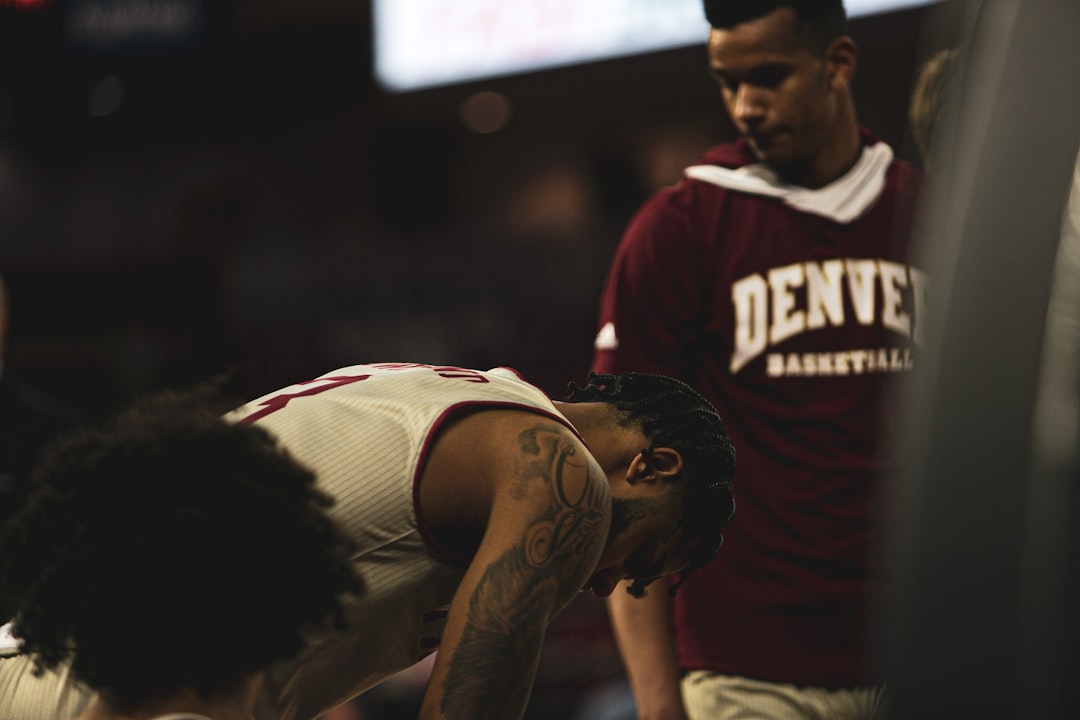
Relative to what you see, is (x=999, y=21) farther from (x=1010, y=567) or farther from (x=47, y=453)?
(x=47, y=453)

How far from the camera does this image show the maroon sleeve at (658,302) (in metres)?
2.79

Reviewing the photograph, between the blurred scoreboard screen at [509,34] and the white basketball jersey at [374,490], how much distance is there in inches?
243

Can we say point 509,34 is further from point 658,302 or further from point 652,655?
point 652,655

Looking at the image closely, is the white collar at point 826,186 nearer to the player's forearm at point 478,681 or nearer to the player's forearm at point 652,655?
the player's forearm at point 652,655

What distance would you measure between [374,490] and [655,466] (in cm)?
51

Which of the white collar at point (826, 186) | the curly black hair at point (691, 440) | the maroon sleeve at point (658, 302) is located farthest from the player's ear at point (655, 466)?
the white collar at point (826, 186)

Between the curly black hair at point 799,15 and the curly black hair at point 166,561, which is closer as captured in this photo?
the curly black hair at point 166,561

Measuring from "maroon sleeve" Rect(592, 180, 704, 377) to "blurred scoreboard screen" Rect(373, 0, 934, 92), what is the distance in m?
5.20

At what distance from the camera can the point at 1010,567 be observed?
98 cm

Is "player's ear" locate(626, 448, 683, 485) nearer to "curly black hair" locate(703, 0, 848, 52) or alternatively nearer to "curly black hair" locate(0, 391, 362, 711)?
"curly black hair" locate(0, 391, 362, 711)

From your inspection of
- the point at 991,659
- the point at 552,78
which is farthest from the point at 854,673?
the point at 552,78

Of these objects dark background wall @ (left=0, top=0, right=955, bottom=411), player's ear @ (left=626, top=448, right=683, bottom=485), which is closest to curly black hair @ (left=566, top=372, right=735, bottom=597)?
player's ear @ (left=626, top=448, right=683, bottom=485)

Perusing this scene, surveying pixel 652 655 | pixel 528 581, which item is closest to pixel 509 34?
pixel 652 655

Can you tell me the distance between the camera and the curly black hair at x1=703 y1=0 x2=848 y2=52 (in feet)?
9.23
